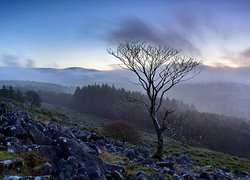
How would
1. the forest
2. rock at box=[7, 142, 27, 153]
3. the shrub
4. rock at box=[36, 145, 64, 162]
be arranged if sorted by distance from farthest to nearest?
the forest, the shrub, rock at box=[36, 145, 64, 162], rock at box=[7, 142, 27, 153]

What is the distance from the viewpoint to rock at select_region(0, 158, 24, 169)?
34.0 feet

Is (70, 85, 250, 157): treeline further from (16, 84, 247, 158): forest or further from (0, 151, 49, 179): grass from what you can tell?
(0, 151, 49, 179): grass

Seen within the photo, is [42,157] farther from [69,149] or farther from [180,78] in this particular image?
[180,78]

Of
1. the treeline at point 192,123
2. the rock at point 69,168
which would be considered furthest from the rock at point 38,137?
the treeline at point 192,123

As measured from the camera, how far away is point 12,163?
10.7 m

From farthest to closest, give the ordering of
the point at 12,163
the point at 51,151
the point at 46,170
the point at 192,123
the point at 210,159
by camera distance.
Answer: the point at 192,123, the point at 210,159, the point at 51,151, the point at 46,170, the point at 12,163

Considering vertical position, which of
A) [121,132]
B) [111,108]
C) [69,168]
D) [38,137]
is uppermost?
[38,137]

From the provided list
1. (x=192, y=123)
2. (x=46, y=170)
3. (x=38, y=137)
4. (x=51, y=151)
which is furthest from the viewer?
(x=192, y=123)

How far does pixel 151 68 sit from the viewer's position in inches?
1200

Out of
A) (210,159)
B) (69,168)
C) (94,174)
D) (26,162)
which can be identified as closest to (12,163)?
(26,162)

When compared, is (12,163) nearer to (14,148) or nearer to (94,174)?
(14,148)

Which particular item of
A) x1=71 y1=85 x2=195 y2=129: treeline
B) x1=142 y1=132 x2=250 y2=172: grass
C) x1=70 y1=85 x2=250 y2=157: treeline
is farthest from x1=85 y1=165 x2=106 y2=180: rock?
x1=71 y1=85 x2=195 y2=129: treeline

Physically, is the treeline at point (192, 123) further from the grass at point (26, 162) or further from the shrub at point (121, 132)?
the grass at point (26, 162)

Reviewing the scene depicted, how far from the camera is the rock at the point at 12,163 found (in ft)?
34.0
